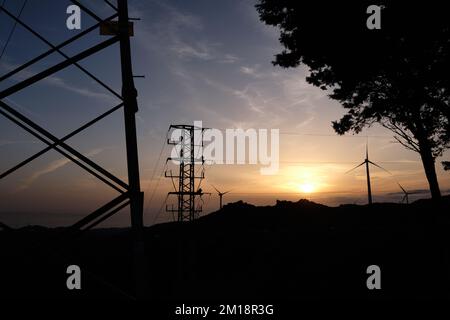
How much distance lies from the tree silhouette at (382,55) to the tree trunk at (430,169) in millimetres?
41

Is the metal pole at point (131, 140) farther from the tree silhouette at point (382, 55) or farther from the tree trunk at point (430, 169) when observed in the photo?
the tree trunk at point (430, 169)

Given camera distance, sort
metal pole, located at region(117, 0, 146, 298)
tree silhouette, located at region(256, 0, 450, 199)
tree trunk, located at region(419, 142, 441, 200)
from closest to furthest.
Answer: metal pole, located at region(117, 0, 146, 298) → tree silhouette, located at region(256, 0, 450, 199) → tree trunk, located at region(419, 142, 441, 200)

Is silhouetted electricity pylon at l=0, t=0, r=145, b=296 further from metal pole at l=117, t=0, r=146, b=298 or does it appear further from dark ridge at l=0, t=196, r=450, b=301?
dark ridge at l=0, t=196, r=450, b=301

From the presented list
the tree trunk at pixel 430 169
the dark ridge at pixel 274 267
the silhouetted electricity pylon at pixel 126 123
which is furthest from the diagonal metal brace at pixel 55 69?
the tree trunk at pixel 430 169

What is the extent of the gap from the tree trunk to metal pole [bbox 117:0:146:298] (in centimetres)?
1608

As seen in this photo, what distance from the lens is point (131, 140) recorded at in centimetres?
638

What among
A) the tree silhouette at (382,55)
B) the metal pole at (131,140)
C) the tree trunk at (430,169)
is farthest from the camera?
the tree trunk at (430,169)

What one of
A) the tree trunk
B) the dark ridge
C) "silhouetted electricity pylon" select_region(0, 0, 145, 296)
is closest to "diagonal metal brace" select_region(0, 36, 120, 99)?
"silhouetted electricity pylon" select_region(0, 0, 145, 296)

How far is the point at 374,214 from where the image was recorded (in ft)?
189

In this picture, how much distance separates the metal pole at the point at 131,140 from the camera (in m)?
6.23

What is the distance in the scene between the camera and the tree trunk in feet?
60.9

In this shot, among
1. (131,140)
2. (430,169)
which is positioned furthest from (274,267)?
(131,140)

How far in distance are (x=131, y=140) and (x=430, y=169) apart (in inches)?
647

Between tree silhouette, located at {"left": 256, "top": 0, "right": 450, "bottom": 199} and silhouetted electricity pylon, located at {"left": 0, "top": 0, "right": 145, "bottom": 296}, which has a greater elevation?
tree silhouette, located at {"left": 256, "top": 0, "right": 450, "bottom": 199}
